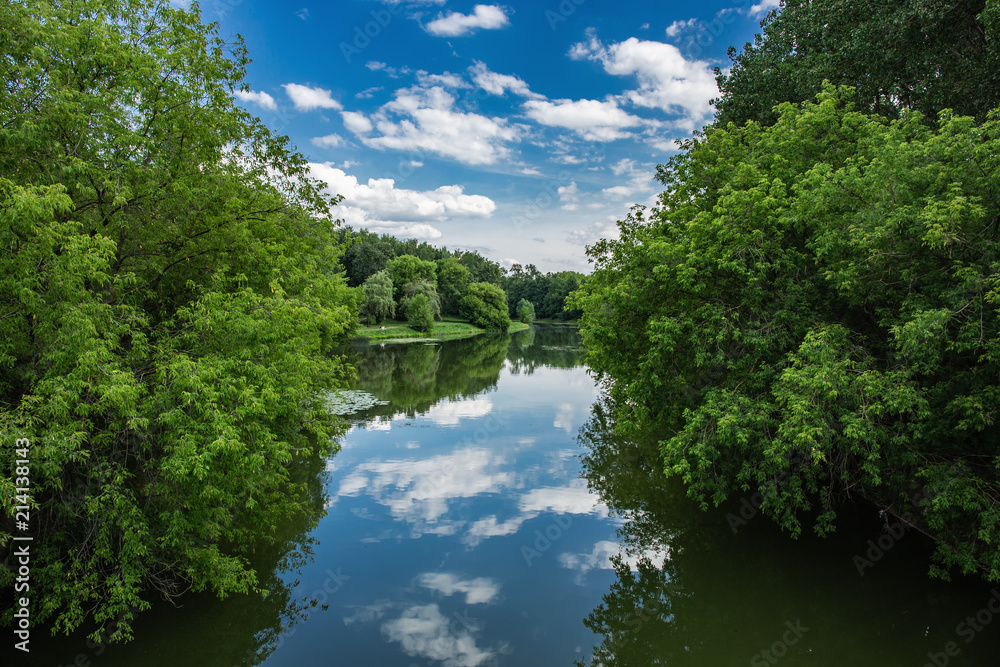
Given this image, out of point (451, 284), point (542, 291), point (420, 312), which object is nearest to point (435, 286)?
point (420, 312)

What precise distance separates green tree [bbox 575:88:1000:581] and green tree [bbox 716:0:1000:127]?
10.8 ft

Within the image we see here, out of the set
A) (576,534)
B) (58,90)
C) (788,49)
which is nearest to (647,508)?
(576,534)

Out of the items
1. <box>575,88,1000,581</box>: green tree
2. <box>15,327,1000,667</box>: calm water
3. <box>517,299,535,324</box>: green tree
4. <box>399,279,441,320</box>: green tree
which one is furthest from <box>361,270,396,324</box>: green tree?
<box>575,88,1000,581</box>: green tree

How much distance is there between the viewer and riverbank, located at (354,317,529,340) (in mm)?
58625

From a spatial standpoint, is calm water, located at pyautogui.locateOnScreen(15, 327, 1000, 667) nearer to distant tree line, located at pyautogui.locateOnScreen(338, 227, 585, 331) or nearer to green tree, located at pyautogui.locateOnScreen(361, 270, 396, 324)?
distant tree line, located at pyautogui.locateOnScreen(338, 227, 585, 331)

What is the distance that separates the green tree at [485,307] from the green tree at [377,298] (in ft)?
71.5

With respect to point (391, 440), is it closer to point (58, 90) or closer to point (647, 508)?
point (647, 508)

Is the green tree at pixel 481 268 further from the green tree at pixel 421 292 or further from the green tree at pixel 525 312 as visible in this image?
the green tree at pixel 421 292

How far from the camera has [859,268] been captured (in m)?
8.78

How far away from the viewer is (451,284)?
291 ft

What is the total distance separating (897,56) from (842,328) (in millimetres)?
10831

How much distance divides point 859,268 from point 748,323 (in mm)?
2262

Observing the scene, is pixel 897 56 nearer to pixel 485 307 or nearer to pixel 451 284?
pixel 485 307

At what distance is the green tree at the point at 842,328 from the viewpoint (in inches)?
302
